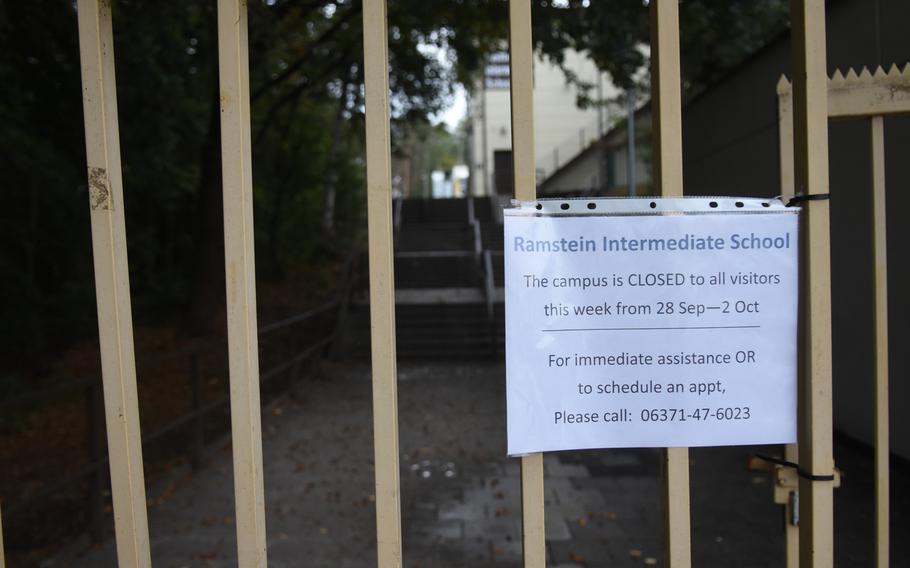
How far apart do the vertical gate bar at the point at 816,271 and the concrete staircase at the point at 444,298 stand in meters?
10.9

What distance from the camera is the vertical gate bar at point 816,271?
1868 millimetres

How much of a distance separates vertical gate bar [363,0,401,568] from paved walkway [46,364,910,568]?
264 cm

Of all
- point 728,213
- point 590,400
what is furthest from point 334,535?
point 728,213

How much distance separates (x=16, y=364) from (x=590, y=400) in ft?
37.3

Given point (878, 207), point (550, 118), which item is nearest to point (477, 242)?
point (878, 207)

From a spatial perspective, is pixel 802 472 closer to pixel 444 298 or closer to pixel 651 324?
pixel 651 324

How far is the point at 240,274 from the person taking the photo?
1.87 m

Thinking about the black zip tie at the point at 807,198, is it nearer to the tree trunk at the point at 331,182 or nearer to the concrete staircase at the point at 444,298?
the concrete staircase at the point at 444,298

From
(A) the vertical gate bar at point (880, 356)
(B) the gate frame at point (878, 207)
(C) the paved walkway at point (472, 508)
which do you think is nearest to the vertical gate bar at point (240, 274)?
(B) the gate frame at point (878, 207)

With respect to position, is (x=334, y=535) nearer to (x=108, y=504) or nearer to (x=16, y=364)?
(x=108, y=504)

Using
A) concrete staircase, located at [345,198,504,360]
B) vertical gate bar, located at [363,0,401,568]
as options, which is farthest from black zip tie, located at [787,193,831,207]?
concrete staircase, located at [345,198,504,360]

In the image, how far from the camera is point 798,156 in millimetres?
1938

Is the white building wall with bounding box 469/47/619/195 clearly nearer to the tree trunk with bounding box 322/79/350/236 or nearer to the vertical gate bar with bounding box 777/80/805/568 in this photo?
the tree trunk with bounding box 322/79/350/236

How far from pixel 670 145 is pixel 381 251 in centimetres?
81
